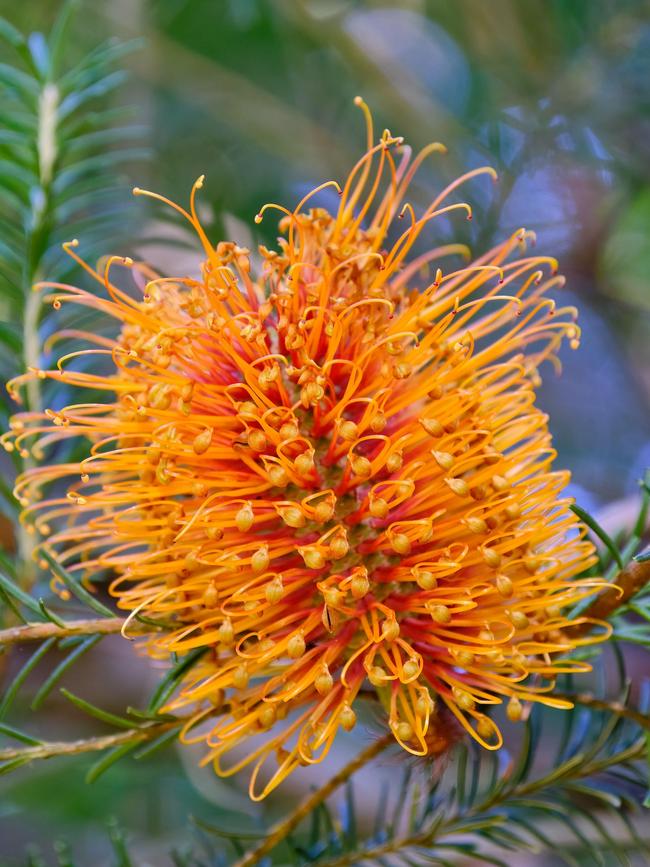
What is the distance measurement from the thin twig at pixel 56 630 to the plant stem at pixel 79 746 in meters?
0.07

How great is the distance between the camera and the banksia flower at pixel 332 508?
1.93 feet

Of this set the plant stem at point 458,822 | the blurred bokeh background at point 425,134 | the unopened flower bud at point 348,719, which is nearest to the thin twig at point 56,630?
the unopened flower bud at point 348,719

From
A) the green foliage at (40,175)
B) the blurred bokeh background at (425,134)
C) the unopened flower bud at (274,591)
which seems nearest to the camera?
the unopened flower bud at (274,591)

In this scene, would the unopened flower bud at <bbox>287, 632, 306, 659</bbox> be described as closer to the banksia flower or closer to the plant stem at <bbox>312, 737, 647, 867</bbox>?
the banksia flower

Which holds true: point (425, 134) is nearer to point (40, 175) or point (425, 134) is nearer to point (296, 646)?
point (40, 175)

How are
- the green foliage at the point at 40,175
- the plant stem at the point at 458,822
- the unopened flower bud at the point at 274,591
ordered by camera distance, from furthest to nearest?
the green foliage at the point at 40,175 → the plant stem at the point at 458,822 → the unopened flower bud at the point at 274,591

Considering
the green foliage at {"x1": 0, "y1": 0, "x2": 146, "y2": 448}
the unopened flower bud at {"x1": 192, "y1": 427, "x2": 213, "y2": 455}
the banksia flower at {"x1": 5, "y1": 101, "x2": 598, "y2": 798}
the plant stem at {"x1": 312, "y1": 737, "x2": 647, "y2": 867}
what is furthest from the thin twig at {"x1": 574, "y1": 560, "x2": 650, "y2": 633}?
the green foliage at {"x1": 0, "y1": 0, "x2": 146, "y2": 448}

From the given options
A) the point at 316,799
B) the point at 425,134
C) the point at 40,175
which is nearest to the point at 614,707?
the point at 316,799

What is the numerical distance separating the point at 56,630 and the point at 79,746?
0.08 metres

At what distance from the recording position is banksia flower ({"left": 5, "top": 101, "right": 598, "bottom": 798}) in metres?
0.59

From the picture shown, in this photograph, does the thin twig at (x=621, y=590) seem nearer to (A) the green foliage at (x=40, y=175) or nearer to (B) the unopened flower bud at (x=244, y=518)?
(B) the unopened flower bud at (x=244, y=518)

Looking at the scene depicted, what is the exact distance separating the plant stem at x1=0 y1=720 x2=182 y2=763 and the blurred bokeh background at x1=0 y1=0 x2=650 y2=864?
655mm

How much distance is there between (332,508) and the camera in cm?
58

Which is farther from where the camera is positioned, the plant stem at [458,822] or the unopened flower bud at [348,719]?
the plant stem at [458,822]
